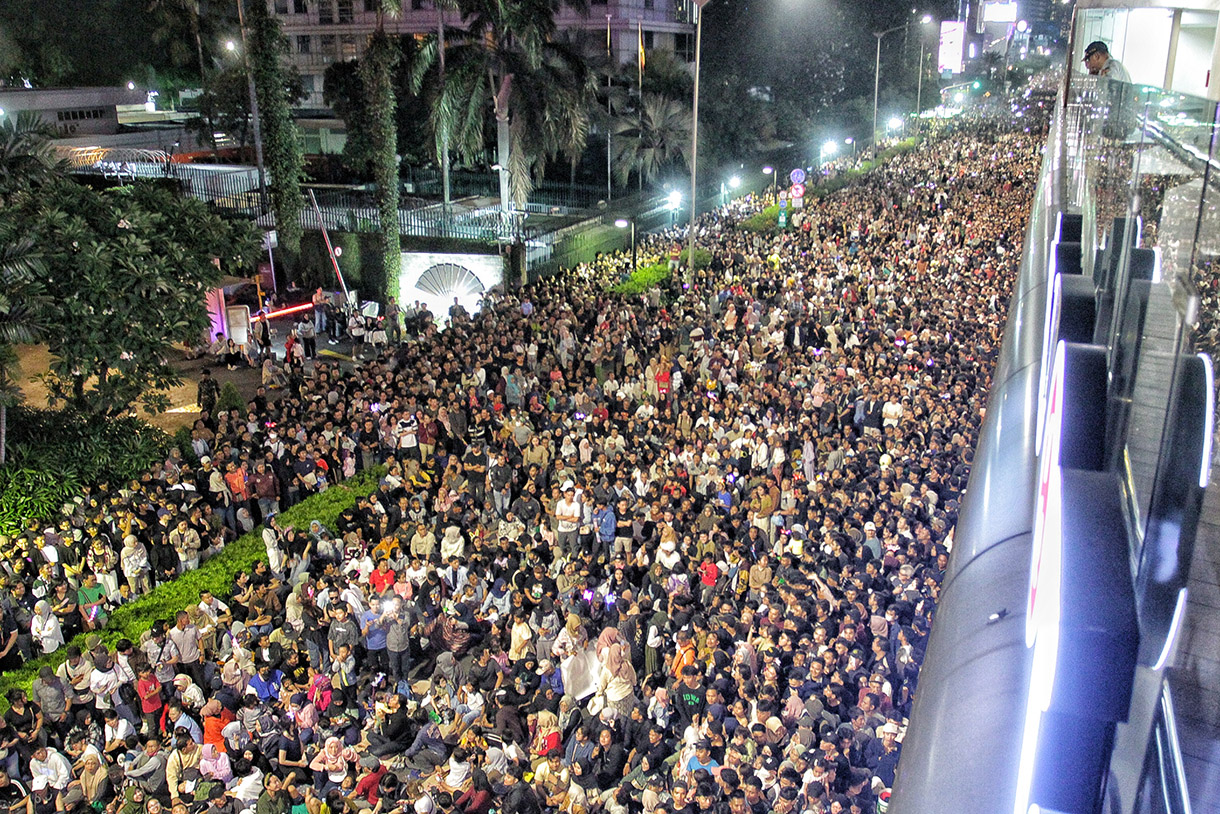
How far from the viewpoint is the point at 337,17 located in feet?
175

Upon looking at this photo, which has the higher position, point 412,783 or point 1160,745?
point 1160,745

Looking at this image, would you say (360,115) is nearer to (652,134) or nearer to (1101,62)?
(652,134)

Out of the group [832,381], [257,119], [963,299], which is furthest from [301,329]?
[963,299]

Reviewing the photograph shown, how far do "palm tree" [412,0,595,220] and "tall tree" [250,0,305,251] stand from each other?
11.3 ft

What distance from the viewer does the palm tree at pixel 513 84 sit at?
2689 cm

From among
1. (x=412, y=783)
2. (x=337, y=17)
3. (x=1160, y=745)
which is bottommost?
(x=412, y=783)

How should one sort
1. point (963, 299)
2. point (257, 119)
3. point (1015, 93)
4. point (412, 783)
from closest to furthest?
1. point (412, 783)
2. point (963, 299)
3. point (257, 119)
4. point (1015, 93)

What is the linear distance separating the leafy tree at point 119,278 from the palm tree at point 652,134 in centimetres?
2207

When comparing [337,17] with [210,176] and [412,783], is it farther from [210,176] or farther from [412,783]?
[412,783]

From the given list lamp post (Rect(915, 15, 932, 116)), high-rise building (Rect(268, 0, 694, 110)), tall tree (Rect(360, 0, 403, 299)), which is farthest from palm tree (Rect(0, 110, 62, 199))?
lamp post (Rect(915, 15, 932, 116))

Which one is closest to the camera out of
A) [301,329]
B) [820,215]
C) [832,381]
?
[832,381]

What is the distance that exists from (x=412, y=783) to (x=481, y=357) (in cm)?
1012

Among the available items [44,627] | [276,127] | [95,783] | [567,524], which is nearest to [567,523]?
[567,524]

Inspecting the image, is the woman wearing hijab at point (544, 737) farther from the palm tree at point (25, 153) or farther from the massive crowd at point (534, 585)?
the palm tree at point (25, 153)
